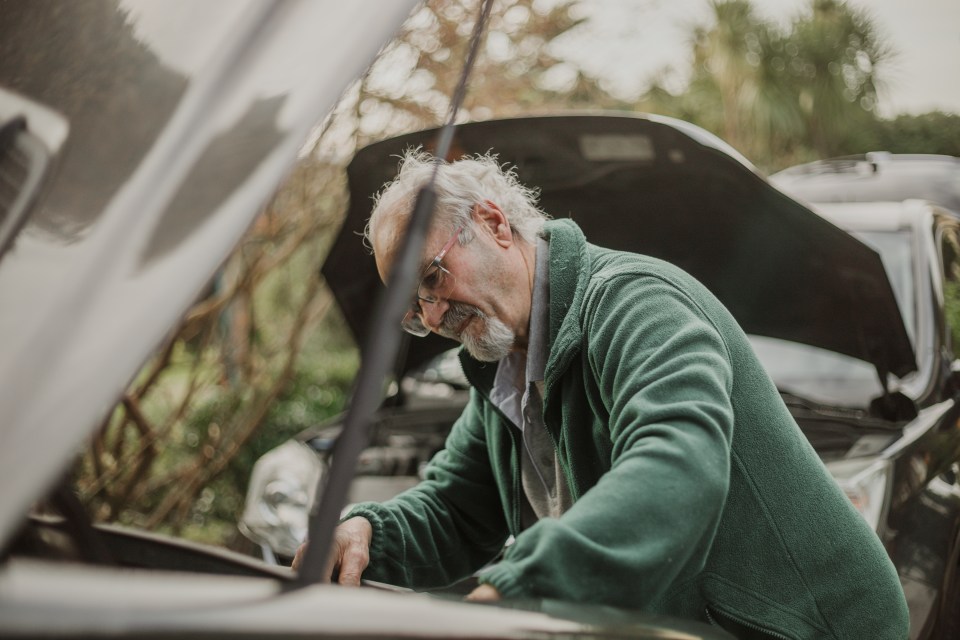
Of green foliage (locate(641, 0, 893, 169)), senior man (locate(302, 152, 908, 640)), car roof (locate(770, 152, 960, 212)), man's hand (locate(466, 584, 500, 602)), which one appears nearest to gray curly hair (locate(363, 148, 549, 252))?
A: senior man (locate(302, 152, 908, 640))

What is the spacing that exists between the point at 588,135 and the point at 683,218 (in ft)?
1.74

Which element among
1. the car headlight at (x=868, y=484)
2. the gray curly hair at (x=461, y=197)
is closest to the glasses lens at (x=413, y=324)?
the gray curly hair at (x=461, y=197)

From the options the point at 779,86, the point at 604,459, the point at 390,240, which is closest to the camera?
the point at 604,459

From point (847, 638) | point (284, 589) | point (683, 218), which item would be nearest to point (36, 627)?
point (284, 589)

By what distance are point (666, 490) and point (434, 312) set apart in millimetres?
806

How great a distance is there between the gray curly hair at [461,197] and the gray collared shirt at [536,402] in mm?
83

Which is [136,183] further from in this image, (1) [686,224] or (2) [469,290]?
(1) [686,224]

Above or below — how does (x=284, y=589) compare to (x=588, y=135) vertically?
above

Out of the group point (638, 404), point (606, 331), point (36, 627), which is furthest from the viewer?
point (606, 331)

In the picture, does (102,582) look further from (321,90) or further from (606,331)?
(606,331)

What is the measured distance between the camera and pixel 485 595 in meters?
1.15

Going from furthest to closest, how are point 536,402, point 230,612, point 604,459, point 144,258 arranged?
point 536,402 < point 604,459 < point 144,258 < point 230,612

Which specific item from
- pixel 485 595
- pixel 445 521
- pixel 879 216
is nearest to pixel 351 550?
pixel 445 521

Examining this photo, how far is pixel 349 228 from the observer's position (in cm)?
278
